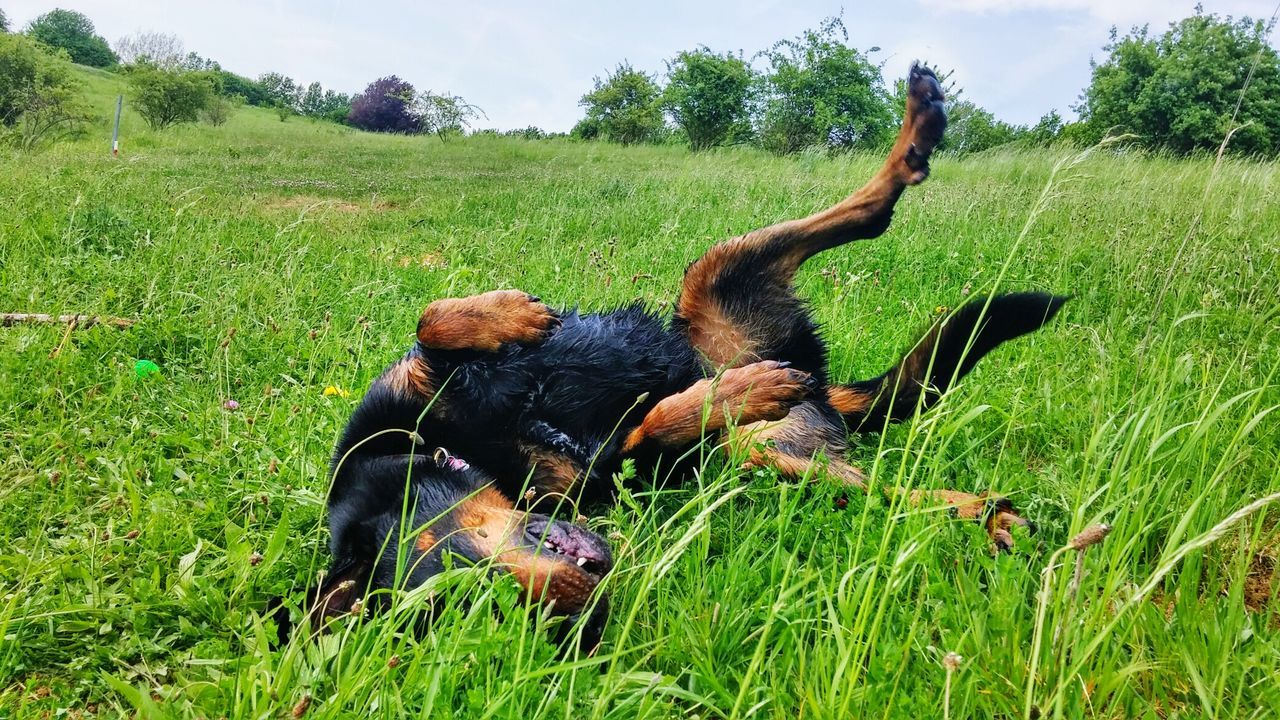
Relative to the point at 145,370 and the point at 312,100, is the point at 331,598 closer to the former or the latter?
the point at 145,370

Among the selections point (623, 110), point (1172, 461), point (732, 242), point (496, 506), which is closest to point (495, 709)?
point (496, 506)

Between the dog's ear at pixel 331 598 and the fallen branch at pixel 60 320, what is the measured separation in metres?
2.11

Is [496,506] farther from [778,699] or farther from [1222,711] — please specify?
[1222,711]

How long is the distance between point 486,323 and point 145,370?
68.7 inches

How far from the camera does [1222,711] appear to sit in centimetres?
126

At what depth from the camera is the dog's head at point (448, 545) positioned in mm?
1598

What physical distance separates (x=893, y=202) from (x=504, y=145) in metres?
16.6

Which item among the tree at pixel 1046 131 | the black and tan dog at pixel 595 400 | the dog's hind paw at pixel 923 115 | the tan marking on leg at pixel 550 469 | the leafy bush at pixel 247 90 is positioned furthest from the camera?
the leafy bush at pixel 247 90

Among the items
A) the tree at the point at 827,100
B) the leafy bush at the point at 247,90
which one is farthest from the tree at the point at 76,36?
the tree at the point at 827,100

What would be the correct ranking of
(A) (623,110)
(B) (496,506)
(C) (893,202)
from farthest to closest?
(A) (623,110)
(C) (893,202)
(B) (496,506)

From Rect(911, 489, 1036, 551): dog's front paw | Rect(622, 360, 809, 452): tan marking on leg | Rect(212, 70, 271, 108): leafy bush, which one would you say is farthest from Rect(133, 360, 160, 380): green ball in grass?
Rect(212, 70, 271, 108): leafy bush

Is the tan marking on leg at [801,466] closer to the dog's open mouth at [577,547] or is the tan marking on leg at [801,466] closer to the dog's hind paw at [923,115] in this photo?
the dog's open mouth at [577,547]

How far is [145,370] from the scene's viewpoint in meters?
3.01

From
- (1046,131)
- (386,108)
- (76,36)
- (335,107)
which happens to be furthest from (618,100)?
(76,36)
